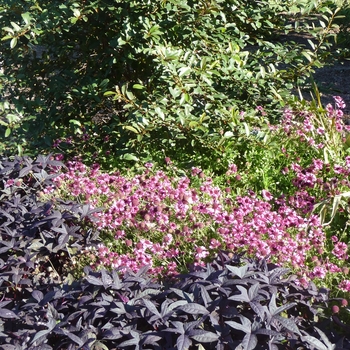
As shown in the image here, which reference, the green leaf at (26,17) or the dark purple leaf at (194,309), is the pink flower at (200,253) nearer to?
the dark purple leaf at (194,309)

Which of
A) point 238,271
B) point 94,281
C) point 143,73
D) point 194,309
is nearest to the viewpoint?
point 194,309

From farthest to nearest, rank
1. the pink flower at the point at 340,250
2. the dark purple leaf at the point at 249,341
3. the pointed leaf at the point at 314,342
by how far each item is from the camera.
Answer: the pink flower at the point at 340,250 → the pointed leaf at the point at 314,342 → the dark purple leaf at the point at 249,341

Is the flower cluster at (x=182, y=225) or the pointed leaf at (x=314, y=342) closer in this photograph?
the pointed leaf at (x=314, y=342)

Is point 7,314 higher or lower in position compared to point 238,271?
lower

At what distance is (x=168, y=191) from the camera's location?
3289mm

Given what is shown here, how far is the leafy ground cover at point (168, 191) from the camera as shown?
6.48 feet

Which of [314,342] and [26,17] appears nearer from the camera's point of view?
[314,342]

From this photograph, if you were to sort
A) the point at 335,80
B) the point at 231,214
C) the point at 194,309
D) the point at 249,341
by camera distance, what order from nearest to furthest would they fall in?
the point at 249,341, the point at 194,309, the point at 231,214, the point at 335,80

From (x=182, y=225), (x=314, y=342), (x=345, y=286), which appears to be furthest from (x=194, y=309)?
(x=182, y=225)

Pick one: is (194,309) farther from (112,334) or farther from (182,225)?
(182,225)

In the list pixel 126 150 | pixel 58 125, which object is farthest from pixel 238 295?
pixel 58 125

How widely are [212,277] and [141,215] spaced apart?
A: 1129 mm

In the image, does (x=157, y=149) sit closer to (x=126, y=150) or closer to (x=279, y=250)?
(x=126, y=150)

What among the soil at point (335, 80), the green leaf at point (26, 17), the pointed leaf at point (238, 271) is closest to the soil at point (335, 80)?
the soil at point (335, 80)
